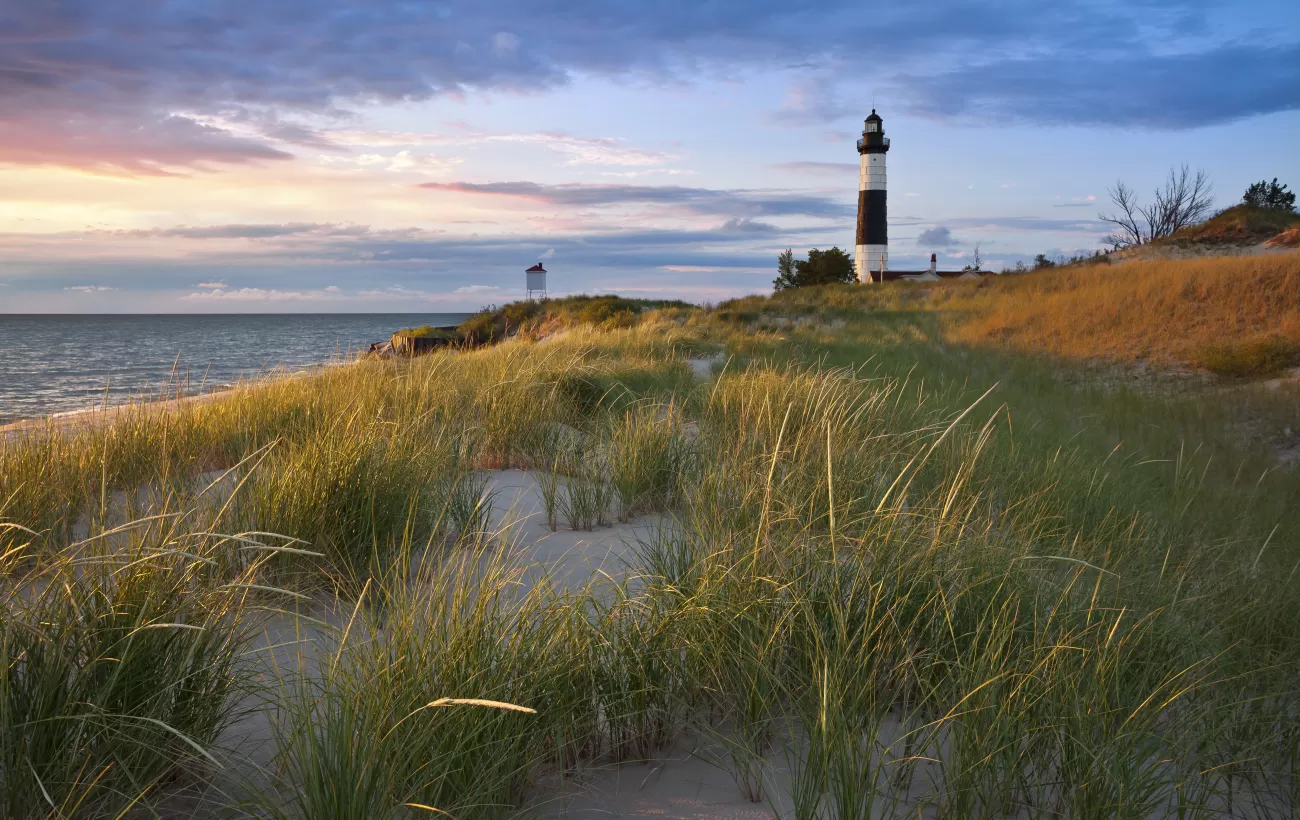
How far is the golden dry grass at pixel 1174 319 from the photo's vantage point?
1118 cm

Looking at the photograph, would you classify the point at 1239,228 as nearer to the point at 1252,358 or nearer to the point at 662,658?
the point at 1252,358

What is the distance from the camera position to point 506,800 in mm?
1771

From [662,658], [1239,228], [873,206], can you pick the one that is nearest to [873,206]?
[873,206]

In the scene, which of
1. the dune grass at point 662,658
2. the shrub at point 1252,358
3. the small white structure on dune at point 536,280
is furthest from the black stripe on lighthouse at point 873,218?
the dune grass at point 662,658

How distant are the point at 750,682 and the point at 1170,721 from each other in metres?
1.19

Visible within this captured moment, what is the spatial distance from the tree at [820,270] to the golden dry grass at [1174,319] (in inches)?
914

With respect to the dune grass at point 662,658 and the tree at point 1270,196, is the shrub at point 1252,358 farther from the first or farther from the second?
the tree at point 1270,196

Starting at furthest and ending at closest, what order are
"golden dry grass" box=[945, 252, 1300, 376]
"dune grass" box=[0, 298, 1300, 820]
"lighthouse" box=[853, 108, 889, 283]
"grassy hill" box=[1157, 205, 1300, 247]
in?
1. "lighthouse" box=[853, 108, 889, 283]
2. "grassy hill" box=[1157, 205, 1300, 247]
3. "golden dry grass" box=[945, 252, 1300, 376]
4. "dune grass" box=[0, 298, 1300, 820]

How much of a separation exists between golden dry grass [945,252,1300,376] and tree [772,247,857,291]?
23.2 m

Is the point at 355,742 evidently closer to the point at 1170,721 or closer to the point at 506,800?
the point at 506,800

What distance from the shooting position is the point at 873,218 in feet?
128

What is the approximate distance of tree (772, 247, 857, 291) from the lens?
41.8 metres

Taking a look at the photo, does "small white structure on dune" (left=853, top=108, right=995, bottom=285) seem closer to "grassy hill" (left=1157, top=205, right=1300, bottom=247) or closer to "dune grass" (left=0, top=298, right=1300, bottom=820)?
"grassy hill" (left=1157, top=205, right=1300, bottom=247)

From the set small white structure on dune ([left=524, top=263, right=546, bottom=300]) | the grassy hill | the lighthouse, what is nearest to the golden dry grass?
the grassy hill
